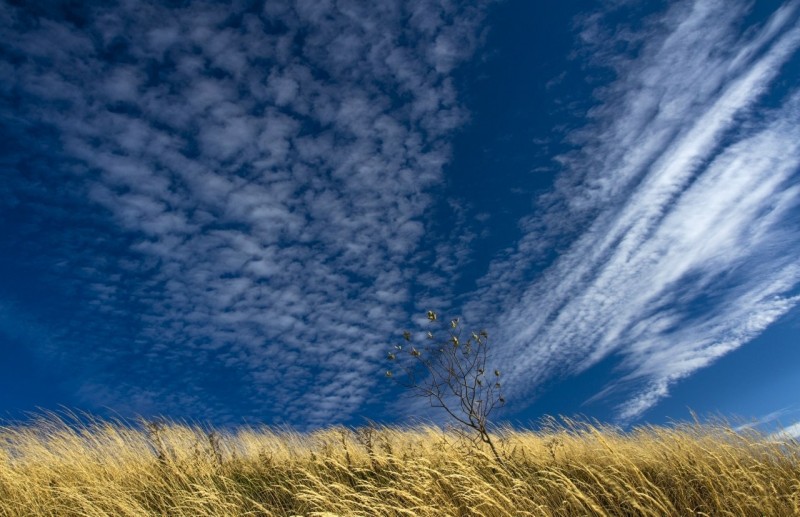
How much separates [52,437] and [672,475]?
11739mm

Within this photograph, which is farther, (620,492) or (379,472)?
(379,472)

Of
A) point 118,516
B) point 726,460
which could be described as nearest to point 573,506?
point 726,460

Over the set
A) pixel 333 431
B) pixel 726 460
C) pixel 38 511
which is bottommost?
pixel 726 460

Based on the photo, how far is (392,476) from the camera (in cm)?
839

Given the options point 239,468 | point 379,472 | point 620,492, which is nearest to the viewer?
point 620,492

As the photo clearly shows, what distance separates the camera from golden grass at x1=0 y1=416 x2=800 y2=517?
6207 millimetres

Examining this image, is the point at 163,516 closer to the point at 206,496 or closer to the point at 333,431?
the point at 206,496

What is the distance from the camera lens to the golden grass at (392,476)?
20.4 feet

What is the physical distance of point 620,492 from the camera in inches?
264

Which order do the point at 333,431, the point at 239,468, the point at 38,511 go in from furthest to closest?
the point at 333,431
the point at 239,468
the point at 38,511

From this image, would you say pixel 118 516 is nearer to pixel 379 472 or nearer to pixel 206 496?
pixel 206 496

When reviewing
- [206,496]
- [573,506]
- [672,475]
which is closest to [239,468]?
[206,496]

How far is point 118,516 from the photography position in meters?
6.84

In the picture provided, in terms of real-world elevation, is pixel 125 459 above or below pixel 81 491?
above
